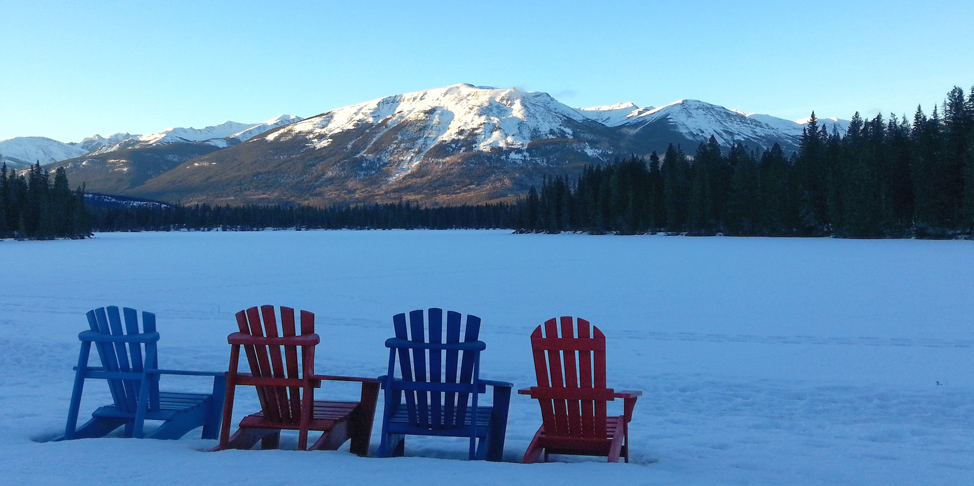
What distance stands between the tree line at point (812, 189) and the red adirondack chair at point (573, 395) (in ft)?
211

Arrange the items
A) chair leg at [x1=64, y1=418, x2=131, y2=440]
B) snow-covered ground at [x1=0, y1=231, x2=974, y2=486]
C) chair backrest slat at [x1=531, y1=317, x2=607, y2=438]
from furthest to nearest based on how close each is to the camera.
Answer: chair leg at [x1=64, y1=418, x2=131, y2=440]
chair backrest slat at [x1=531, y1=317, x2=607, y2=438]
snow-covered ground at [x1=0, y1=231, x2=974, y2=486]

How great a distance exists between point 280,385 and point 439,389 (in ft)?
4.56

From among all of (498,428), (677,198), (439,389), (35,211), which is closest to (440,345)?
(439,389)

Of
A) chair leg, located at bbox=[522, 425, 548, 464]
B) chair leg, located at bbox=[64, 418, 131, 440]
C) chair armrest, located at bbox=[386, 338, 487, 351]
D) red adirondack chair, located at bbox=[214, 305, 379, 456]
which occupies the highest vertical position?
chair armrest, located at bbox=[386, 338, 487, 351]

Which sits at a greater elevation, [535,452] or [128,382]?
[128,382]

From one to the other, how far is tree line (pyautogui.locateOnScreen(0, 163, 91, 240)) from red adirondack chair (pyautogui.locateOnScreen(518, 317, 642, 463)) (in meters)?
109

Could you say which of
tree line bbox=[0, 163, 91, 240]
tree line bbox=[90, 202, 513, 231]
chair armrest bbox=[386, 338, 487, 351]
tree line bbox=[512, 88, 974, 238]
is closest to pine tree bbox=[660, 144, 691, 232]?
tree line bbox=[512, 88, 974, 238]

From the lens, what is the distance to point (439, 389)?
A: 562cm

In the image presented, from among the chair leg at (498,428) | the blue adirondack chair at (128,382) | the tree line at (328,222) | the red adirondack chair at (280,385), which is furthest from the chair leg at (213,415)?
the tree line at (328,222)

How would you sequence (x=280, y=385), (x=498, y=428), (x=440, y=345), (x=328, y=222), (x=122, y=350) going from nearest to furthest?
(x=440, y=345) → (x=280, y=385) → (x=498, y=428) → (x=122, y=350) → (x=328, y=222)

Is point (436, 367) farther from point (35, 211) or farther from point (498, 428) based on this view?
point (35, 211)

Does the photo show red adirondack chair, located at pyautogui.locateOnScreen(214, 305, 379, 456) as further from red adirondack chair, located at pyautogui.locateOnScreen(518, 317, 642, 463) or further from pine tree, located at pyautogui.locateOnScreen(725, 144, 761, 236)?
pine tree, located at pyautogui.locateOnScreen(725, 144, 761, 236)

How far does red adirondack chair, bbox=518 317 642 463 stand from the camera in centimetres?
545

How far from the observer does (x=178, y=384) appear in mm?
9211
